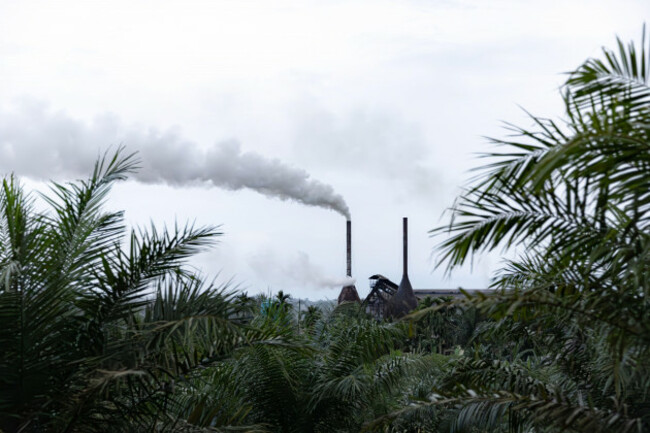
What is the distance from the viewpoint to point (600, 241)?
16.0 feet

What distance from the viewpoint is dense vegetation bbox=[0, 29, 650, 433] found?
4.55 meters

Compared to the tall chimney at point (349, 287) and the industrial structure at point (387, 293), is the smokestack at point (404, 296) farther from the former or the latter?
the tall chimney at point (349, 287)

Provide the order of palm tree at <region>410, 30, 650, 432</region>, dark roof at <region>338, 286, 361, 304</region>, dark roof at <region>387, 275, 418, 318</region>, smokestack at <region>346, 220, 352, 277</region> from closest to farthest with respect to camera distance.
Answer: palm tree at <region>410, 30, 650, 432</region> → dark roof at <region>387, 275, 418, 318</region> → dark roof at <region>338, 286, 361, 304</region> → smokestack at <region>346, 220, 352, 277</region>

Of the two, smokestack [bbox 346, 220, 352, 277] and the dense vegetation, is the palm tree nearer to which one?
the dense vegetation

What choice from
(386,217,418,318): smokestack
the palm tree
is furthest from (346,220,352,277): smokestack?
the palm tree

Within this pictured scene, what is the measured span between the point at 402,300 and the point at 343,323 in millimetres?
24942

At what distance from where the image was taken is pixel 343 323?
920 centimetres

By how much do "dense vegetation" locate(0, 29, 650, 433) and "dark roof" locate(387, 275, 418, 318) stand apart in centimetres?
2384

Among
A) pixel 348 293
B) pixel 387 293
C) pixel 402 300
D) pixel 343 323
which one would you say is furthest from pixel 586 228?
pixel 348 293

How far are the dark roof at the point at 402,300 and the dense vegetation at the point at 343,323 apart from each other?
2384 centimetres

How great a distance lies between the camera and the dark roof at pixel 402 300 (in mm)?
33344

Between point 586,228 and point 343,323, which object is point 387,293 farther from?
point 586,228

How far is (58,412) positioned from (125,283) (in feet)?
3.83

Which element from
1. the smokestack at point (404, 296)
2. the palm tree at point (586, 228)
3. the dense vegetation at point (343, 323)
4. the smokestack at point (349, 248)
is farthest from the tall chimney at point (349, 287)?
the palm tree at point (586, 228)
